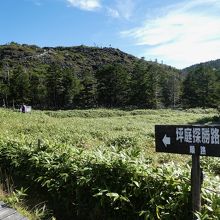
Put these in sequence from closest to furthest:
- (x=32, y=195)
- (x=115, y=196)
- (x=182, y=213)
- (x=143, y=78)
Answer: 1. (x=182, y=213)
2. (x=115, y=196)
3. (x=32, y=195)
4. (x=143, y=78)

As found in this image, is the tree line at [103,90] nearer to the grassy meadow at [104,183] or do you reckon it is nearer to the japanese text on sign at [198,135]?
the grassy meadow at [104,183]

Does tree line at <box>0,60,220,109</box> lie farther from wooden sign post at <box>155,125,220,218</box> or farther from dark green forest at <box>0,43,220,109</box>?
wooden sign post at <box>155,125,220,218</box>

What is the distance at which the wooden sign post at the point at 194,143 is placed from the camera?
4.88 m

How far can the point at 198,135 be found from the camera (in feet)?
Answer: 16.5

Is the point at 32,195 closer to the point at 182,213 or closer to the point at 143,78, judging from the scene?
the point at 182,213

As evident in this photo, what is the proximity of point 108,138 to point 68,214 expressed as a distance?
10275 mm

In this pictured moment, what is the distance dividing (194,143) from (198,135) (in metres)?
0.14

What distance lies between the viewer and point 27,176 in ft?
27.2

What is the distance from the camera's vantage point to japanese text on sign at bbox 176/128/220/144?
15.9 ft

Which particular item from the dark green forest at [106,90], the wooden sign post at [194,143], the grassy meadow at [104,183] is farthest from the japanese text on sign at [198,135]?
the dark green forest at [106,90]

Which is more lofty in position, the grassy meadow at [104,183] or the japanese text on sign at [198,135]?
the japanese text on sign at [198,135]

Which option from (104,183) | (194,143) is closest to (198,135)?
(194,143)

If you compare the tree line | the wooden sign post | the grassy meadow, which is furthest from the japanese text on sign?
the tree line

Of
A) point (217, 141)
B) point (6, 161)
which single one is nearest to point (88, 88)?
point (6, 161)
